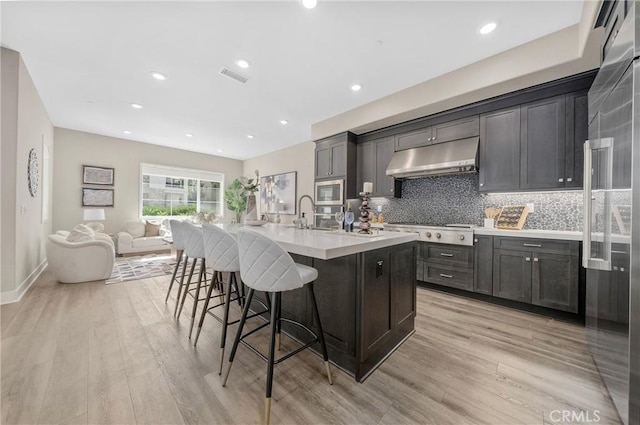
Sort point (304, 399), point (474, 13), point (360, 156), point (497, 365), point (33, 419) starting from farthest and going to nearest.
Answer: point (360, 156)
point (474, 13)
point (497, 365)
point (304, 399)
point (33, 419)

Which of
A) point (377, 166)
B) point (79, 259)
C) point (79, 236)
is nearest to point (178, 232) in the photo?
point (79, 259)

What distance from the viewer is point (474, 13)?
2068 millimetres

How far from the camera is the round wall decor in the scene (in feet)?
10.5

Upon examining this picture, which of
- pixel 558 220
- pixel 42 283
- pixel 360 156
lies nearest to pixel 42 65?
pixel 42 283

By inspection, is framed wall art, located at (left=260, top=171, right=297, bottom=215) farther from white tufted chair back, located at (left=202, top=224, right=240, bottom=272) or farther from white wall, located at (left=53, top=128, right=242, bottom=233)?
white tufted chair back, located at (left=202, top=224, right=240, bottom=272)

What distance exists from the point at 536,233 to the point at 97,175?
8.32 m

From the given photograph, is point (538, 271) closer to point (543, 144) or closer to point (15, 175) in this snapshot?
point (543, 144)

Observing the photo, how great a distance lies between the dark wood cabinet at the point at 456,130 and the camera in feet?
10.3

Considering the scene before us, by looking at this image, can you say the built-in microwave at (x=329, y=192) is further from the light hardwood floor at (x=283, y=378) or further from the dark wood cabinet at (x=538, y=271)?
the light hardwood floor at (x=283, y=378)

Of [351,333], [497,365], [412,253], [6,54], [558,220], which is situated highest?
[6,54]

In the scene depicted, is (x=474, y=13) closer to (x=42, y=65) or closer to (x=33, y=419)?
(x=33, y=419)

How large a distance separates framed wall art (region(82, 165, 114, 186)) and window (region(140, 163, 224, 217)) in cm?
64

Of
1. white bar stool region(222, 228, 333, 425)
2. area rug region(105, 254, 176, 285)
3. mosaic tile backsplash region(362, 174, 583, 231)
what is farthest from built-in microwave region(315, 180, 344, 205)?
white bar stool region(222, 228, 333, 425)

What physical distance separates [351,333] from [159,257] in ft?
17.9
